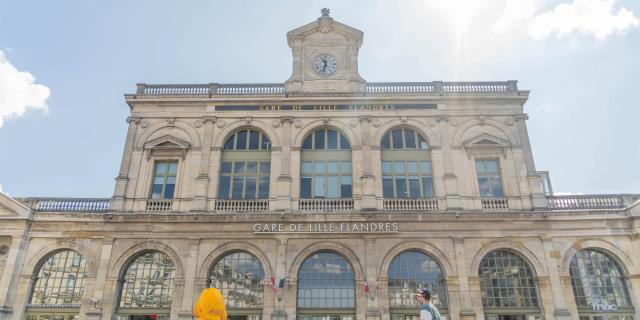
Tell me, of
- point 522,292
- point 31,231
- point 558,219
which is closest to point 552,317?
point 522,292

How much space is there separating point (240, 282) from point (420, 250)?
877 centimetres

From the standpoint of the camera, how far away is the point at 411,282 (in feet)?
67.7

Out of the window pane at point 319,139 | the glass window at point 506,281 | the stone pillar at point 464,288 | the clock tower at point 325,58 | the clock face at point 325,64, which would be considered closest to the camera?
the stone pillar at point 464,288

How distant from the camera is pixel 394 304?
797 inches

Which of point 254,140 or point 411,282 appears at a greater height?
point 254,140

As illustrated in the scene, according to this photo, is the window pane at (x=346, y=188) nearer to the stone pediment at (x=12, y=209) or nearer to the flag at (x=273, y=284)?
the flag at (x=273, y=284)

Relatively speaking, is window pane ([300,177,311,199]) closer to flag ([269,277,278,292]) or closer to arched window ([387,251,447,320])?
flag ([269,277,278,292])

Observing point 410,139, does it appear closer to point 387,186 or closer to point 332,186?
point 387,186

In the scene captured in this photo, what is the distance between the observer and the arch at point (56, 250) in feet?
69.2

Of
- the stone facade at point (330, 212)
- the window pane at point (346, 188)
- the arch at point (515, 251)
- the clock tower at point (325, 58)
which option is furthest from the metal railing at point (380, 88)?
the arch at point (515, 251)

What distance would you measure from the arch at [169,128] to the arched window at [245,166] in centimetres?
168

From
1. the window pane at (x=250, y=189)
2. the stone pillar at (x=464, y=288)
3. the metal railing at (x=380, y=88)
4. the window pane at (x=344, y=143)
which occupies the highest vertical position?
the metal railing at (x=380, y=88)

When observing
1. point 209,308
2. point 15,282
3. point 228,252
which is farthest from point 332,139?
point 209,308

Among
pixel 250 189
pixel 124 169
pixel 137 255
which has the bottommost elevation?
pixel 137 255
